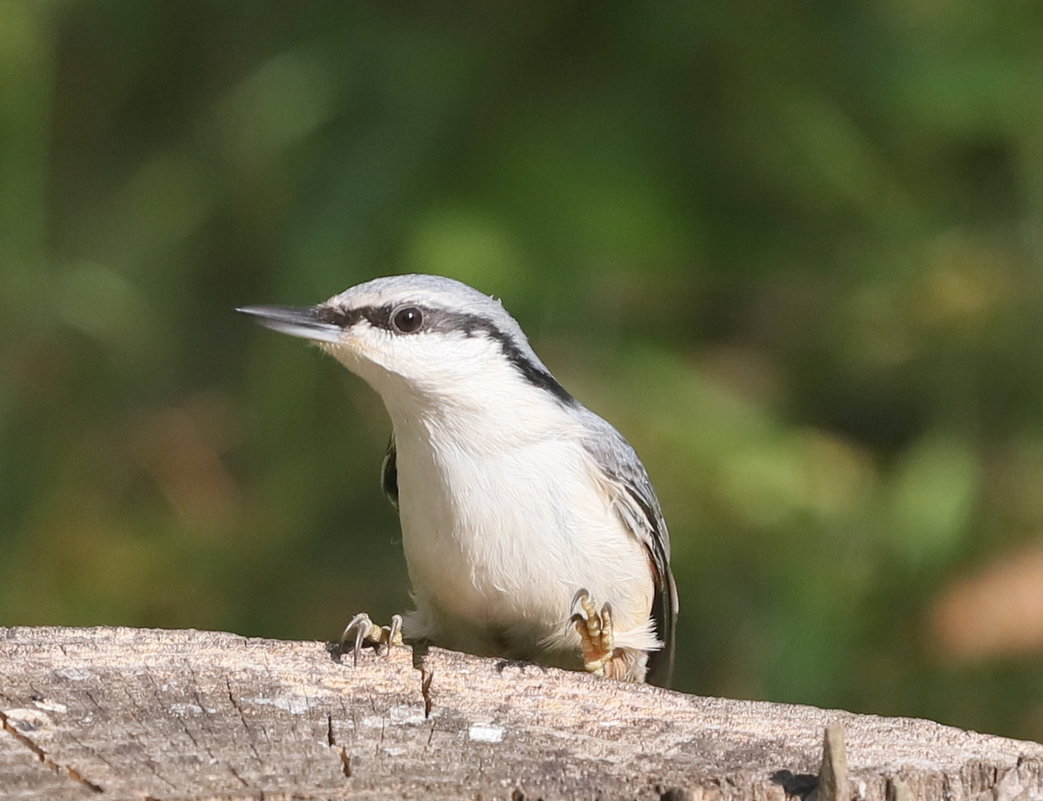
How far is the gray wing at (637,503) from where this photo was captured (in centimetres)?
343

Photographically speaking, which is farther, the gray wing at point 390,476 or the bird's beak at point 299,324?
the gray wing at point 390,476

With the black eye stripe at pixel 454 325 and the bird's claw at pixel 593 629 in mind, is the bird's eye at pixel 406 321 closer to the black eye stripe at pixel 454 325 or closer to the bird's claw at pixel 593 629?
the black eye stripe at pixel 454 325

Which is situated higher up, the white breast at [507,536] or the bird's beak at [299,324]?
the bird's beak at [299,324]

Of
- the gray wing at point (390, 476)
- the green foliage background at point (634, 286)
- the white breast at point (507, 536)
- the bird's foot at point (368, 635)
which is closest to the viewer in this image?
the bird's foot at point (368, 635)

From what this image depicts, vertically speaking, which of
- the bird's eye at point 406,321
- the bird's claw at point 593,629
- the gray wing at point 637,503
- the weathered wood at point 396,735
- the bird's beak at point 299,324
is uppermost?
the bird's eye at point 406,321

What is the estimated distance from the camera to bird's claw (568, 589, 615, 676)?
325cm

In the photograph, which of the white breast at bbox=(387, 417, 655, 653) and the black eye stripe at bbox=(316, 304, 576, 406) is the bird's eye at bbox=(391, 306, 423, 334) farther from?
the white breast at bbox=(387, 417, 655, 653)

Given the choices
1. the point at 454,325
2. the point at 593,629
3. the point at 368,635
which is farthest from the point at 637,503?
the point at 368,635

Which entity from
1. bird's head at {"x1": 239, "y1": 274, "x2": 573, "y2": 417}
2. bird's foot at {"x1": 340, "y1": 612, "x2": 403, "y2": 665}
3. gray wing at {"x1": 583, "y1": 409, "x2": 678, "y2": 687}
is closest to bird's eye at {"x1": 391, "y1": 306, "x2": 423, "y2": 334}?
bird's head at {"x1": 239, "y1": 274, "x2": 573, "y2": 417}

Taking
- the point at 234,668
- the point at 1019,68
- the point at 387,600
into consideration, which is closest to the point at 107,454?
the point at 387,600

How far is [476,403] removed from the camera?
3.30 metres

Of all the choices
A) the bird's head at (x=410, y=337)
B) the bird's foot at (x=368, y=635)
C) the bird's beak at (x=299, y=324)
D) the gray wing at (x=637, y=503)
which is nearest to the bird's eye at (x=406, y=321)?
the bird's head at (x=410, y=337)

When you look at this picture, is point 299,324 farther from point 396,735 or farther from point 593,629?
point 396,735

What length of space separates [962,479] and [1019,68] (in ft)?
4.15
